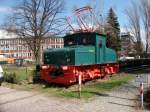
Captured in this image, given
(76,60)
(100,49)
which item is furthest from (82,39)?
(76,60)

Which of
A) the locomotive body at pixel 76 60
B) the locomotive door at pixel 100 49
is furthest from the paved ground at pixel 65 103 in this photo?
the locomotive door at pixel 100 49

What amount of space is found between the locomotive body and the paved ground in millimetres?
3396

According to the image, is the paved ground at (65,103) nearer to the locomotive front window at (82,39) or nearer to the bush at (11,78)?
the bush at (11,78)

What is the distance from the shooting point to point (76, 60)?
20.7 meters

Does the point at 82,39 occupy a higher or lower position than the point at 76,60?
higher

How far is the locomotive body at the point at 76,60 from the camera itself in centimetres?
2052

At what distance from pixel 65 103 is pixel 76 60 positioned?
642 cm

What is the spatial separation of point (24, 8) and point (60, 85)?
28.9m

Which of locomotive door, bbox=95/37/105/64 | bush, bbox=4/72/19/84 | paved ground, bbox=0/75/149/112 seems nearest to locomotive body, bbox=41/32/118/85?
locomotive door, bbox=95/37/105/64

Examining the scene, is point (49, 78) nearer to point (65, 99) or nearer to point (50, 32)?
point (65, 99)

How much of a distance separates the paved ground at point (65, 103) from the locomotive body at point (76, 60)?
340 centimetres

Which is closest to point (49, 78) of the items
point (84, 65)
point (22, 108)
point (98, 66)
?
point (84, 65)

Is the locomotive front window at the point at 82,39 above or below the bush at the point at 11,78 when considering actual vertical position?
above

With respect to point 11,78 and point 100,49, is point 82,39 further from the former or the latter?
point 11,78
